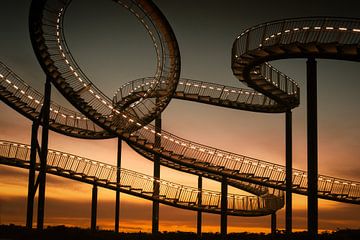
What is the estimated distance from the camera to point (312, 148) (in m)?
25.1

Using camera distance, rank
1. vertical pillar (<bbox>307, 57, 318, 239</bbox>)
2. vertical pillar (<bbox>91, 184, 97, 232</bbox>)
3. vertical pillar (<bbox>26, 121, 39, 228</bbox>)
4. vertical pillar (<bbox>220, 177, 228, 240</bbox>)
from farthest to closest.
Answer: vertical pillar (<bbox>91, 184, 97, 232</bbox>)
vertical pillar (<bbox>220, 177, 228, 240</bbox>)
vertical pillar (<bbox>26, 121, 39, 228</bbox>)
vertical pillar (<bbox>307, 57, 318, 239</bbox>)

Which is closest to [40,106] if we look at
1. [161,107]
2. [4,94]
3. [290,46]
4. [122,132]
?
[4,94]

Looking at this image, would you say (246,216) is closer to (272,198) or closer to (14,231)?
(272,198)

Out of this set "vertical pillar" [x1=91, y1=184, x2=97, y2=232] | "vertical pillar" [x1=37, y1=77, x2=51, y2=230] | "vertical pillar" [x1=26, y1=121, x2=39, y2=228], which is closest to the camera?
"vertical pillar" [x1=37, y1=77, x2=51, y2=230]

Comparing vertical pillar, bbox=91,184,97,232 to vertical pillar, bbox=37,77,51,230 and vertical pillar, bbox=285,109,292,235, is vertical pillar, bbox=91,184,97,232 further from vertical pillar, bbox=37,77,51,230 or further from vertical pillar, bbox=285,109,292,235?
vertical pillar, bbox=285,109,292,235

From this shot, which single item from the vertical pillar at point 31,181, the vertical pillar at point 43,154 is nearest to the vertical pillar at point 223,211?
the vertical pillar at point 43,154

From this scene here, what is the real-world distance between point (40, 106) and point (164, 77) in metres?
7.83

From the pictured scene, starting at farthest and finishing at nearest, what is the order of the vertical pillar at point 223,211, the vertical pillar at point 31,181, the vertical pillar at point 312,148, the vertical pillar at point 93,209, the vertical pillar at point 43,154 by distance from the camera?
1. the vertical pillar at point 93,209
2. the vertical pillar at point 223,211
3. the vertical pillar at point 31,181
4. the vertical pillar at point 43,154
5. the vertical pillar at point 312,148

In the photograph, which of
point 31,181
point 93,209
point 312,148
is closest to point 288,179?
point 312,148

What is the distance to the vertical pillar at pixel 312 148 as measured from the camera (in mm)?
24703

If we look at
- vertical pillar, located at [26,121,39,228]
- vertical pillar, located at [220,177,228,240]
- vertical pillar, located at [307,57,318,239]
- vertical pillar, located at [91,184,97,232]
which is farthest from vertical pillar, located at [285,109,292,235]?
vertical pillar, located at [26,121,39,228]

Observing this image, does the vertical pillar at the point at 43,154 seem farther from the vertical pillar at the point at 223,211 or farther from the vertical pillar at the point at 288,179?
the vertical pillar at the point at 288,179

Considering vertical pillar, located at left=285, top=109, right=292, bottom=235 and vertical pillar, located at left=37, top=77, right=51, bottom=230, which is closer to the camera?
vertical pillar, located at left=37, top=77, right=51, bottom=230

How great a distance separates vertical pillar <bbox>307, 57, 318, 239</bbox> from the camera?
24703mm
